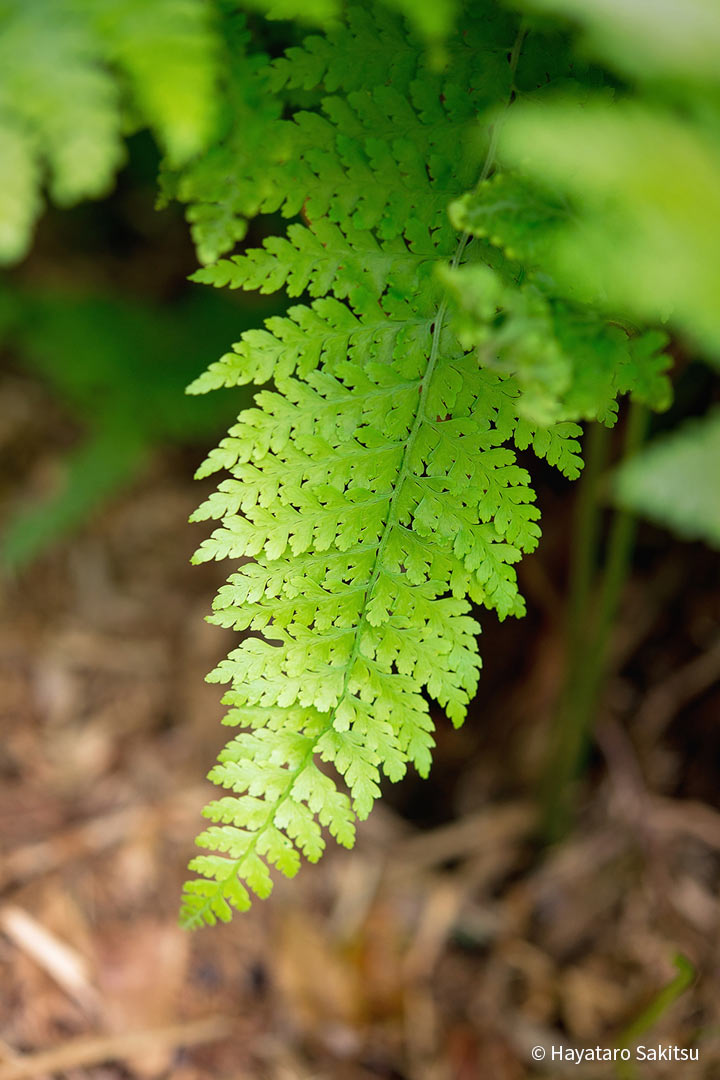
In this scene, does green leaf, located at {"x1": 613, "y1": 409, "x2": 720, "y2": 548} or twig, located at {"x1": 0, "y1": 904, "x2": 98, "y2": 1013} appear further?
twig, located at {"x1": 0, "y1": 904, "x2": 98, "y2": 1013}

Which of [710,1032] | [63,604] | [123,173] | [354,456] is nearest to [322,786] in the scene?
[354,456]

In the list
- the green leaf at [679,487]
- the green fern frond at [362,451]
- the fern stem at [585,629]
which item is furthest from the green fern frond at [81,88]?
the fern stem at [585,629]

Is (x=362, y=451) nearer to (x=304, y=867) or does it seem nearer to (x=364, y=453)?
(x=364, y=453)

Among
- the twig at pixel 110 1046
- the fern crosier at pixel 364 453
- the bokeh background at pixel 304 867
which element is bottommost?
the twig at pixel 110 1046

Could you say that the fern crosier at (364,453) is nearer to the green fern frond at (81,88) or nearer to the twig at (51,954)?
the green fern frond at (81,88)

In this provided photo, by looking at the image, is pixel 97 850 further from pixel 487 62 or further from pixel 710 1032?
pixel 487 62

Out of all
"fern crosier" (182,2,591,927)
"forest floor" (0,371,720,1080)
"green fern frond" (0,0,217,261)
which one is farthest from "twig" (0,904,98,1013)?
"green fern frond" (0,0,217,261)

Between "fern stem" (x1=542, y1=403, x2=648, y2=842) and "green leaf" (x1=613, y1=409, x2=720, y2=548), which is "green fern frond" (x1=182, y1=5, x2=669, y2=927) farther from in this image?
"fern stem" (x1=542, y1=403, x2=648, y2=842)

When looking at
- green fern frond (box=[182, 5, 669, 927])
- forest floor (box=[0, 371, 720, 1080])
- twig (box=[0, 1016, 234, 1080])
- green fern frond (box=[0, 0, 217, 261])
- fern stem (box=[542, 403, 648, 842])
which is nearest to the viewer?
green fern frond (box=[0, 0, 217, 261])
